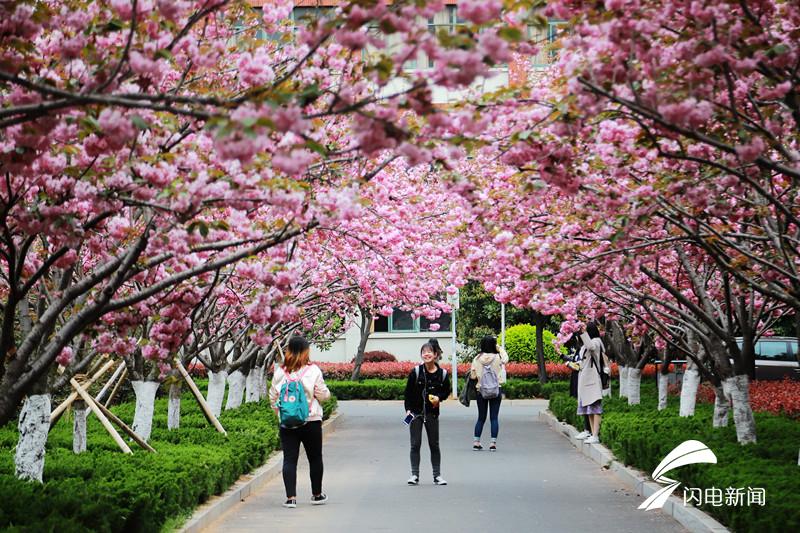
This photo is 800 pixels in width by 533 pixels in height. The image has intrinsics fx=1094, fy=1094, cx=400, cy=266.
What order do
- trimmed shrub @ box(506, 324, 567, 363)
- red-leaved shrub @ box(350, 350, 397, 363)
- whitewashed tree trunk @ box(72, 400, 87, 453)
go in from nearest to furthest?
1. whitewashed tree trunk @ box(72, 400, 87, 453)
2. trimmed shrub @ box(506, 324, 567, 363)
3. red-leaved shrub @ box(350, 350, 397, 363)

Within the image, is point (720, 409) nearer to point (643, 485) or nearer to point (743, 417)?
point (743, 417)

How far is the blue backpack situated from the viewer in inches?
469

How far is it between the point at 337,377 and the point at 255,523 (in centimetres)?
2882

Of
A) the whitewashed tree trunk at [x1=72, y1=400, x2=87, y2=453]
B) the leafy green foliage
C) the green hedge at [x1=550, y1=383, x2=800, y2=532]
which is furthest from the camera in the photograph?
the leafy green foliage

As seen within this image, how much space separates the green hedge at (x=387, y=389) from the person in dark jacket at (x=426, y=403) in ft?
65.3

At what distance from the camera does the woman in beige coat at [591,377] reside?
17219 millimetres

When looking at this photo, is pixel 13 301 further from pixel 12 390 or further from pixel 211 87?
pixel 211 87

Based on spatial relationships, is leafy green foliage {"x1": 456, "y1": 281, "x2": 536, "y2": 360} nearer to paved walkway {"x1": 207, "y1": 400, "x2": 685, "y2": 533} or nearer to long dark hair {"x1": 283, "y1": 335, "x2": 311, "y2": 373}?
paved walkway {"x1": 207, "y1": 400, "x2": 685, "y2": 533}

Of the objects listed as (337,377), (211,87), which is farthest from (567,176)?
(337,377)

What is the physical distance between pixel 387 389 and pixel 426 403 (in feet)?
68.2

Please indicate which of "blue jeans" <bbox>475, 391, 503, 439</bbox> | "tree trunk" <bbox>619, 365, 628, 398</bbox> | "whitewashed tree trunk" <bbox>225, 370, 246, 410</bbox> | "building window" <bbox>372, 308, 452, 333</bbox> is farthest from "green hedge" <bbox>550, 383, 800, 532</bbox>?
"building window" <bbox>372, 308, 452, 333</bbox>

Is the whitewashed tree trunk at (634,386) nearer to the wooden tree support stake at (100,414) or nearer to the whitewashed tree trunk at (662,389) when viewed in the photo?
the whitewashed tree trunk at (662,389)

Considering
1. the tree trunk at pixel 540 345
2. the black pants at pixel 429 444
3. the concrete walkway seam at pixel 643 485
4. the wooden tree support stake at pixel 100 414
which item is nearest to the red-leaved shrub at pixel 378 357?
the tree trunk at pixel 540 345

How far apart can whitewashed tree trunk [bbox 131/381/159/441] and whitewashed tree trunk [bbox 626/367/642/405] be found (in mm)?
10802
